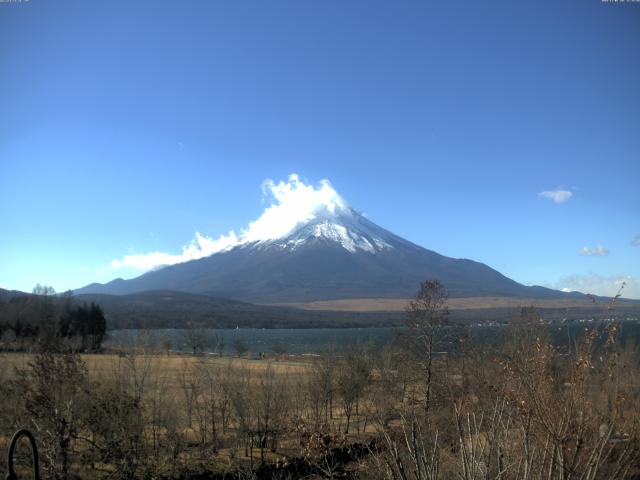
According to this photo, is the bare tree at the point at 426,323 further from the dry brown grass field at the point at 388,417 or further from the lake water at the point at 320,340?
the lake water at the point at 320,340

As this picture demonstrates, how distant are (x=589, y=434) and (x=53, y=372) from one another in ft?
55.6

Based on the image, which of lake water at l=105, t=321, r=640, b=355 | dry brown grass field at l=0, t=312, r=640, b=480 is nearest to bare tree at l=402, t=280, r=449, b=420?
Answer: dry brown grass field at l=0, t=312, r=640, b=480

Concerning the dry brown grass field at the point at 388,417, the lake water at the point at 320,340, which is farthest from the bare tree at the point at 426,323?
the lake water at the point at 320,340

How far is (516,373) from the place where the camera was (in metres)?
6.44

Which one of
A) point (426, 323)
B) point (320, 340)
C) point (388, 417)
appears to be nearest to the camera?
point (388, 417)

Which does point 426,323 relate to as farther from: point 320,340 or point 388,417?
point 320,340

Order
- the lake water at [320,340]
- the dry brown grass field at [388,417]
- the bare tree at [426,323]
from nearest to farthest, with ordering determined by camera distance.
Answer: the dry brown grass field at [388,417], the bare tree at [426,323], the lake water at [320,340]

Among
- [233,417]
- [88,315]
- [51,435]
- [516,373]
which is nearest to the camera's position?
[516,373]

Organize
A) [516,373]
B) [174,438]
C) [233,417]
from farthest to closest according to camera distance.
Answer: [233,417] < [174,438] < [516,373]

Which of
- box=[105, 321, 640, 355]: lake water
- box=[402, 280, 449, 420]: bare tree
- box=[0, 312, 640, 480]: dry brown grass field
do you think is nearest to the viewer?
box=[0, 312, 640, 480]: dry brown grass field

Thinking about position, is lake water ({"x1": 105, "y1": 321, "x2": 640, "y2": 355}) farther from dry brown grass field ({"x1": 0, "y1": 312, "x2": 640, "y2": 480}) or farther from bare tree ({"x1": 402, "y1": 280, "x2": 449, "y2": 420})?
bare tree ({"x1": 402, "y1": 280, "x2": 449, "y2": 420})

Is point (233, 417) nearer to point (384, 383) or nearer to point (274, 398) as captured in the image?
point (274, 398)

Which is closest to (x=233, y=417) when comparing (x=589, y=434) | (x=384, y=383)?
(x=384, y=383)

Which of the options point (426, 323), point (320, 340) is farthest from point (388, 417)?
point (320, 340)
